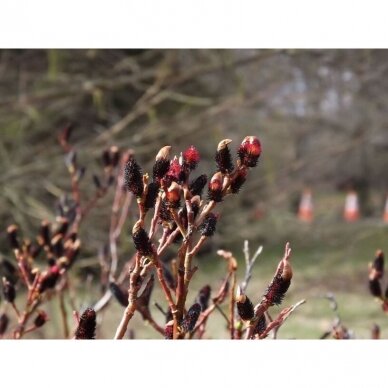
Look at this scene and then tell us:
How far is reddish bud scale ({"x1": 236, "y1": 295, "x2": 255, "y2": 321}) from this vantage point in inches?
18.9

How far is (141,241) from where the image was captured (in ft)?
1.55

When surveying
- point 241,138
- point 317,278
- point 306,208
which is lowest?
point 317,278

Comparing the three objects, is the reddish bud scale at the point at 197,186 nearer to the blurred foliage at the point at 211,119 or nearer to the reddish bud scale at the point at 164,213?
the reddish bud scale at the point at 164,213

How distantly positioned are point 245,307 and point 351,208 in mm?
4403

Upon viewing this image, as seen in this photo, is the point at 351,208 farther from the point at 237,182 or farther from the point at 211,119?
the point at 237,182

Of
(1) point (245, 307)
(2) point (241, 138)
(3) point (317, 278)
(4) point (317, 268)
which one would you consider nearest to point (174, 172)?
(1) point (245, 307)

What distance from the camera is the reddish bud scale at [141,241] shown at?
472 millimetres

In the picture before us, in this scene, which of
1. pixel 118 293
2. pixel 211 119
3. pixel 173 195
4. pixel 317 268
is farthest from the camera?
pixel 317 268
